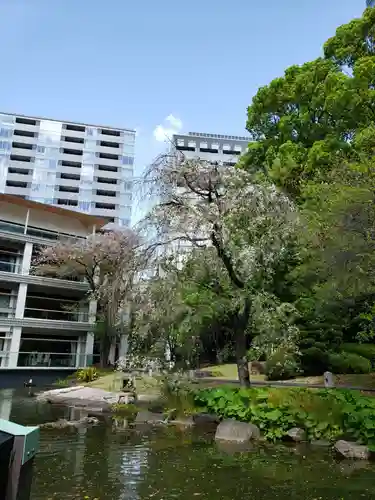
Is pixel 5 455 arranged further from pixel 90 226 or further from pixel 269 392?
pixel 90 226

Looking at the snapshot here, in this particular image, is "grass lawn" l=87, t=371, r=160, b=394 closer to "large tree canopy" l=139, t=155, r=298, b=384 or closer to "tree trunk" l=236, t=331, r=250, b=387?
"tree trunk" l=236, t=331, r=250, b=387

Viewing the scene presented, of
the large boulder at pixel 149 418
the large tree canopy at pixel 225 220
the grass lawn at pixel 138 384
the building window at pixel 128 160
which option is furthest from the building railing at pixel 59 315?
the building window at pixel 128 160

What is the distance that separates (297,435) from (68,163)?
63153mm

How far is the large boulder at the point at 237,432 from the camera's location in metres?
10.00

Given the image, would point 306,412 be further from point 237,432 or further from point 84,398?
point 84,398

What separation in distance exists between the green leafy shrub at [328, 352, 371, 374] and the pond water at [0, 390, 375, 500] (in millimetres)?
10604

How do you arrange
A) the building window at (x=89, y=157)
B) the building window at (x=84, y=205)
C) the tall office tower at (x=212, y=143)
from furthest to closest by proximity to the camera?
the tall office tower at (x=212, y=143) < the building window at (x=89, y=157) < the building window at (x=84, y=205)

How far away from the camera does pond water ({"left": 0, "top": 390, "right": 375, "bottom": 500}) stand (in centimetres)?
606

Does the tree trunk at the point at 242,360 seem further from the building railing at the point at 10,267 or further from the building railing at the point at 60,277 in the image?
the building railing at the point at 10,267

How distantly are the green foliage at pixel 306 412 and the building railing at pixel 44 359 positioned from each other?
61.9ft

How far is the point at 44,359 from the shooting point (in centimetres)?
2794

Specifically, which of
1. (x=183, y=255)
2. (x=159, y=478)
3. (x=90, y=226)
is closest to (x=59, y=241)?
(x=90, y=226)

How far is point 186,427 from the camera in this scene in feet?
38.3

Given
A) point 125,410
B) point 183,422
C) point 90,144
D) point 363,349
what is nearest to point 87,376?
point 125,410
